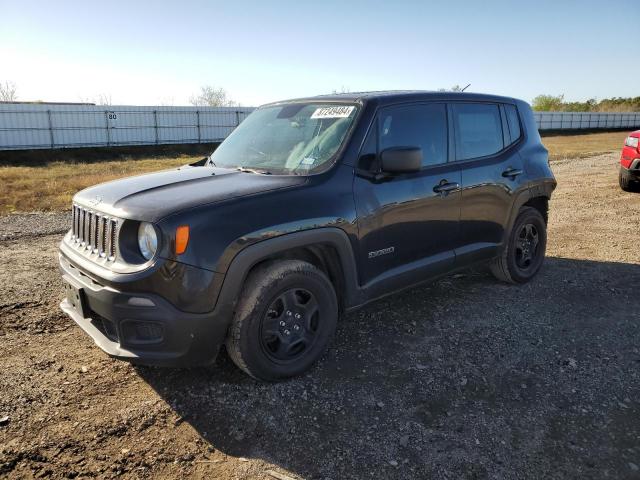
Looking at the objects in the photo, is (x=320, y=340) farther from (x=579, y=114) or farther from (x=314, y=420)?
(x=579, y=114)

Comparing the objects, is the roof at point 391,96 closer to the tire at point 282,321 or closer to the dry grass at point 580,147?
the tire at point 282,321

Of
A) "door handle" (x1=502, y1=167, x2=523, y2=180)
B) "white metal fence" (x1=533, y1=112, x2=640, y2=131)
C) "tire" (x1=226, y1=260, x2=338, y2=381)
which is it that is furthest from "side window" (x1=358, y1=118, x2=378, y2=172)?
"white metal fence" (x1=533, y1=112, x2=640, y2=131)

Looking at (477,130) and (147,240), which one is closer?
(147,240)

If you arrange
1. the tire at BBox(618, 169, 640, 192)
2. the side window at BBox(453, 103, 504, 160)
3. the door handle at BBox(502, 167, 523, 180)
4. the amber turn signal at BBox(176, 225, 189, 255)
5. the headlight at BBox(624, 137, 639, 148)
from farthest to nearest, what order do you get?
the tire at BBox(618, 169, 640, 192) → the headlight at BBox(624, 137, 639, 148) → the door handle at BBox(502, 167, 523, 180) → the side window at BBox(453, 103, 504, 160) → the amber turn signal at BBox(176, 225, 189, 255)

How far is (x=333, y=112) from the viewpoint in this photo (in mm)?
3877

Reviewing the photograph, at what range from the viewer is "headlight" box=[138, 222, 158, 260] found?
2823 millimetres

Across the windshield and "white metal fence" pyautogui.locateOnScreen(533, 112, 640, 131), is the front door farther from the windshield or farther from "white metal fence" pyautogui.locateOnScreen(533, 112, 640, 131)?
"white metal fence" pyautogui.locateOnScreen(533, 112, 640, 131)

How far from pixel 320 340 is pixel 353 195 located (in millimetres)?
1020

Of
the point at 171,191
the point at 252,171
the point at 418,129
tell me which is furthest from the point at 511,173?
the point at 171,191

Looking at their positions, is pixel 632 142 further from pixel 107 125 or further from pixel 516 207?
pixel 107 125

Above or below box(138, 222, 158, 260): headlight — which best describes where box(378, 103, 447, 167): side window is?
above

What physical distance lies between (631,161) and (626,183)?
71cm

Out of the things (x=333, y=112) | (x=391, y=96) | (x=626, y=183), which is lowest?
(x=626, y=183)

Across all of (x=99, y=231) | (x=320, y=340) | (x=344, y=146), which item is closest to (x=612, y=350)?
(x=320, y=340)
